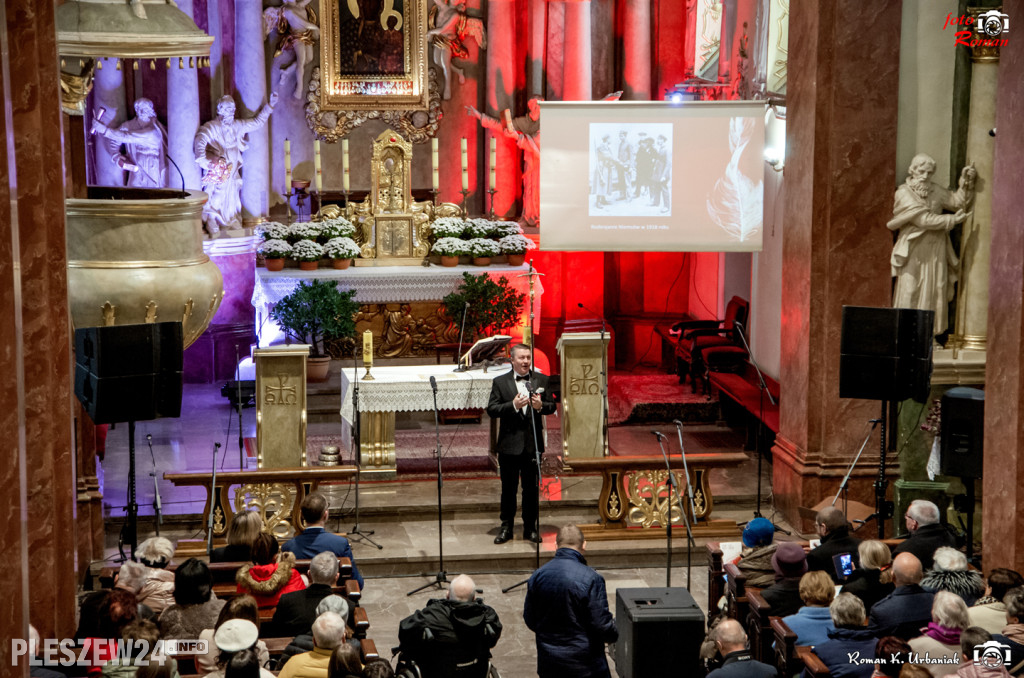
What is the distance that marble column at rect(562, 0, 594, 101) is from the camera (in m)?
17.0

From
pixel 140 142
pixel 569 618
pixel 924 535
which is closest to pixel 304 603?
pixel 569 618

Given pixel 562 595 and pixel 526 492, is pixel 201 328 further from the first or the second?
pixel 562 595

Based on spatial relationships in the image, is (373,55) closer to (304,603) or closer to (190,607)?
(304,603)

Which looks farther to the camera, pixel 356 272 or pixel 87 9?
pixel 356 272

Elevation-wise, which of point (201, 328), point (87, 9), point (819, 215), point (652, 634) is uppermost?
point (87, 9)

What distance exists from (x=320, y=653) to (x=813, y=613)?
8.27 ft

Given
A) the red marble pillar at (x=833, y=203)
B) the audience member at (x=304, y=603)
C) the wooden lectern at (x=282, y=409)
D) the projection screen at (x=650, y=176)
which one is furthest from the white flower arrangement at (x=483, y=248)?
the audience member at (x=304, y=603)

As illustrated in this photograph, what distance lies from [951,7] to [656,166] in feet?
9.48

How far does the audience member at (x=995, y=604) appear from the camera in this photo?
6.77m

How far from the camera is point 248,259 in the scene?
1633 cm

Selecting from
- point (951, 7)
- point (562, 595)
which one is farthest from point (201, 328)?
point (951, 7)

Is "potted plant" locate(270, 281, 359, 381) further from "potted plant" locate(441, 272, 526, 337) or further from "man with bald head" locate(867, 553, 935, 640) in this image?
"man with bald head" locate(867, 553, 935, 640)

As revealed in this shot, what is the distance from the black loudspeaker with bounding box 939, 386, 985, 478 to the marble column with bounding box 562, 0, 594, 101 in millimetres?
8855

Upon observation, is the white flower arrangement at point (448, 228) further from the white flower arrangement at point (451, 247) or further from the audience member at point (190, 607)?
the audience member at point (190, 607)
